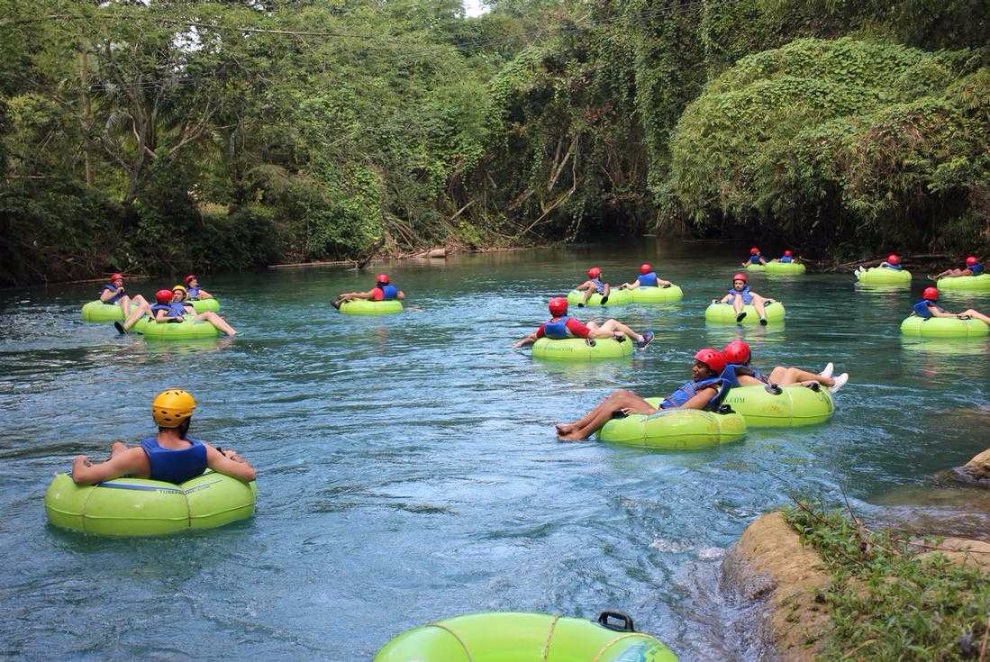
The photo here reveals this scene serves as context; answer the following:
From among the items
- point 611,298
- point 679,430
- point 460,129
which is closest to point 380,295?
point 611,298

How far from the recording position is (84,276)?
29047 millimetres

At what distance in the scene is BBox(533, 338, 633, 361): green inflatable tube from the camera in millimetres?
14047

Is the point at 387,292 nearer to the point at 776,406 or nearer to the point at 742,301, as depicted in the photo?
the point at 742,301

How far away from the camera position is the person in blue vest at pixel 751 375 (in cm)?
1005

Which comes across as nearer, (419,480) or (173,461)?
(173,461)

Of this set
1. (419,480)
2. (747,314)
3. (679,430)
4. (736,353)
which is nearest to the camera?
(419,480)

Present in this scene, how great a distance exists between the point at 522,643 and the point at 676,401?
19.4 feet

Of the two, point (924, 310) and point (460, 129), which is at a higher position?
point (460, 129)

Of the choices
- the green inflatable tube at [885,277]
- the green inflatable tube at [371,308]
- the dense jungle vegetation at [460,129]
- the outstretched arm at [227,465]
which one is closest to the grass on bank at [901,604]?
the outstretched arm at [227,465]

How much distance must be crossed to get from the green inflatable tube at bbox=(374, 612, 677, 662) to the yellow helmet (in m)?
3.43

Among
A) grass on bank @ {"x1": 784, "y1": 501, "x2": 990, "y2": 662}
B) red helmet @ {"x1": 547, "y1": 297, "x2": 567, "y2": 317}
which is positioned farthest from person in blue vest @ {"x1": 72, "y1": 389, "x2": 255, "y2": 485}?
red helmet @ {"x1": 547, "y1": 297, "x2": 567, "y2": 317}

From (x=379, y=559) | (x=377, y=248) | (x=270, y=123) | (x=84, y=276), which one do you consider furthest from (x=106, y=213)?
(x=379, y=559)

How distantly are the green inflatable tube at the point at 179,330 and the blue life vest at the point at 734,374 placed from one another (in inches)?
397

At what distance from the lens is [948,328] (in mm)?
15367
